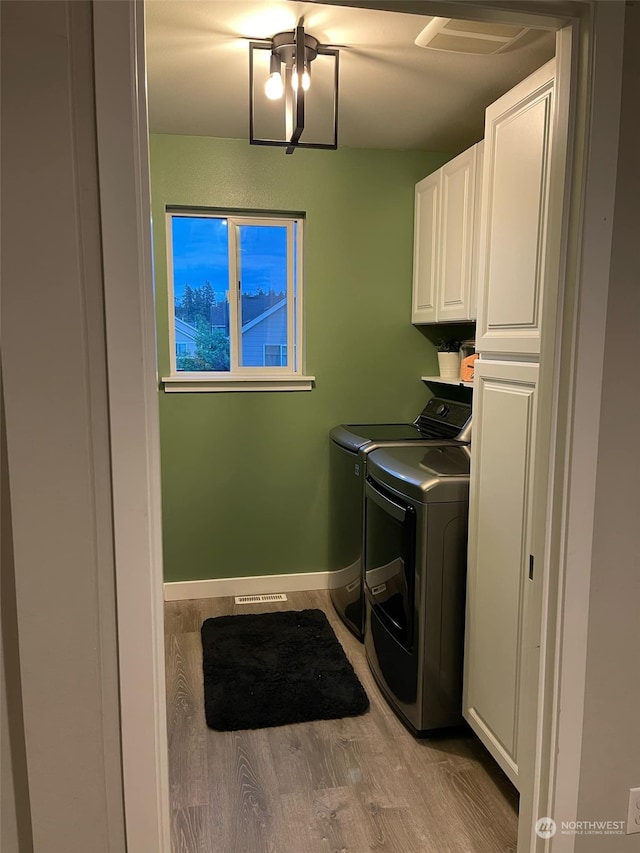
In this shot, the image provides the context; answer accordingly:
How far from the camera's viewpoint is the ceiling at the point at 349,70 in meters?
1.92

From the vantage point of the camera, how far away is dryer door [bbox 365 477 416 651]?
2.24m

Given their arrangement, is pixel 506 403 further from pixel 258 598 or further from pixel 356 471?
pixel 258 598

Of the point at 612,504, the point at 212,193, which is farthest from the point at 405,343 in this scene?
the point at 612,504

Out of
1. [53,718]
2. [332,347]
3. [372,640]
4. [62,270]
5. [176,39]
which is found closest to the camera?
[62,270]

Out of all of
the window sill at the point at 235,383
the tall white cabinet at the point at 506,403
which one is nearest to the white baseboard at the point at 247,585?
the window sill at the point at 235,383

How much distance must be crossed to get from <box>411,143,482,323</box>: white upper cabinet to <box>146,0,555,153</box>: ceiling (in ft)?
0.81

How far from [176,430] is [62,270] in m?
2.27

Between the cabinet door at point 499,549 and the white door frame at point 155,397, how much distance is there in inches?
12.9

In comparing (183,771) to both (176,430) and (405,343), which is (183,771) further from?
(405,343)

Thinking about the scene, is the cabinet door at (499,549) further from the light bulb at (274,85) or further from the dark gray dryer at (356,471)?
the light bulb at (274,85)

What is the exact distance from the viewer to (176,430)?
3.31 meters

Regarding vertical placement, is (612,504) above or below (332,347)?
below

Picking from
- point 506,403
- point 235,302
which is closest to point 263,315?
point 235,302

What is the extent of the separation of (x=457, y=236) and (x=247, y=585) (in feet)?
7.13
